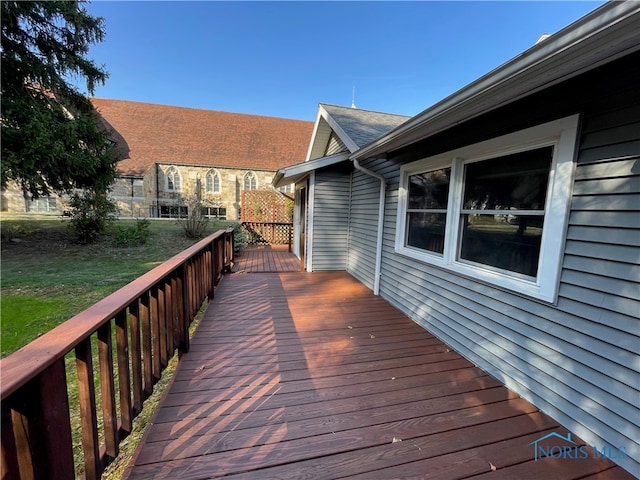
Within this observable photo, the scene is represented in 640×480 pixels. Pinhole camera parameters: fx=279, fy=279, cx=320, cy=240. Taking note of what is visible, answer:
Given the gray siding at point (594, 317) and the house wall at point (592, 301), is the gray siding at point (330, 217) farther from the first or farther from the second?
the gray siding at point (594, 317)

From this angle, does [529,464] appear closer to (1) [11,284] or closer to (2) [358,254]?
(2) [358,254]

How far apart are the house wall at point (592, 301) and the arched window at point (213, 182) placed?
2072cm

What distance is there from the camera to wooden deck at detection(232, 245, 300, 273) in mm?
6398

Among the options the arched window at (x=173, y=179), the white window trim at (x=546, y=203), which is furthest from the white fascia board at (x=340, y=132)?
the arched window at (x=173, y=179)

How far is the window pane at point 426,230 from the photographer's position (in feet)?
10.7

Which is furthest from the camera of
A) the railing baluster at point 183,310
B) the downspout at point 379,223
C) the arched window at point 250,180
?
the arched window at point 250,180

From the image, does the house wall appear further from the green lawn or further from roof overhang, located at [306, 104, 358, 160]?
the green lawn

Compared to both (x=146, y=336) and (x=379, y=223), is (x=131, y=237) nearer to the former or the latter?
(x=379, y=223)

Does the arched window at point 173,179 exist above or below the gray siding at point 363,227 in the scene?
above

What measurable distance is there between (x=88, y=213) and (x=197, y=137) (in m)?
14.3

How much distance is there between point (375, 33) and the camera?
9.22 metres

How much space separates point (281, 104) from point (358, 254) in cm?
2461

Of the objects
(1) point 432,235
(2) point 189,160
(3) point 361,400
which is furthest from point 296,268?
(2) point 189,160

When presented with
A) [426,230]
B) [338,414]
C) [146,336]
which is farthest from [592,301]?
[146,336]
